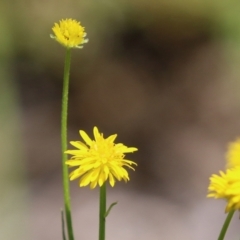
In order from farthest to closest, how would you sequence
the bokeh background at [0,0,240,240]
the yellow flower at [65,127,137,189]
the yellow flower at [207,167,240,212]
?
the bokeh background at [0,0,240,240] < the yellow flower at [65,127,137,189] < the yellow flower at [207,167,240,212]

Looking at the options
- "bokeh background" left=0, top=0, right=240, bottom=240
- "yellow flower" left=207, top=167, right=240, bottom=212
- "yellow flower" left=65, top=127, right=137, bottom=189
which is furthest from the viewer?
"bokeh background" left=0, top=0, right=240, bottom=240

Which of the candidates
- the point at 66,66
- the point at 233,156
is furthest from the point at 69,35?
the point at 233,156

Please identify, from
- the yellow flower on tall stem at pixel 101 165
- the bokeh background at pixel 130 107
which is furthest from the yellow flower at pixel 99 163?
the bokeh background at pixel 130 107

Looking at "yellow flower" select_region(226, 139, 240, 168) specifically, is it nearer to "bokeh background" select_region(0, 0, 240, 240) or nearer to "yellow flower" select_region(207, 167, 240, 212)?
"yellow flower" select_region(207, 167, 240, 212)

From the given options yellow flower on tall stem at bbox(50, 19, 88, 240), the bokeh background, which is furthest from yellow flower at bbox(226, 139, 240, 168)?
the bokeh background

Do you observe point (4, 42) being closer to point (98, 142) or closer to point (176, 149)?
point (176, 149)

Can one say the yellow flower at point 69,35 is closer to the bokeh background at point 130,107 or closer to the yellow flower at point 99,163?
the yellow flower at point 99,163
